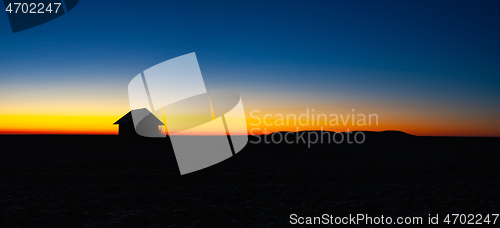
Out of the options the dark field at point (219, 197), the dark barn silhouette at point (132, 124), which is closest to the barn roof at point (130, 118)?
the dark barn silhouette at point (132, 124)

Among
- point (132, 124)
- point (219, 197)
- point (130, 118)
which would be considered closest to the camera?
point (219, 197)

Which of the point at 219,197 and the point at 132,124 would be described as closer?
the point at 219,197

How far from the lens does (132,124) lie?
32125mm

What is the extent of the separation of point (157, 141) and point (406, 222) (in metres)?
32.6

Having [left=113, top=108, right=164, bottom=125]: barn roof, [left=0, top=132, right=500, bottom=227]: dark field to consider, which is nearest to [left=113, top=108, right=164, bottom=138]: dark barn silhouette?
[left=113, top=108, right=164, bottom=125]: barn roof

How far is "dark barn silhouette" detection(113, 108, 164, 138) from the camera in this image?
1259 inches

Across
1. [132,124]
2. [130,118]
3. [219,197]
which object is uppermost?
[130,118]

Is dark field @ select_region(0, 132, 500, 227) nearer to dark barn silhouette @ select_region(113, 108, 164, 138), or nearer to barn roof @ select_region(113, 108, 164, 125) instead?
dark barn silhouette @ select_region(113, 108, 164, 138)

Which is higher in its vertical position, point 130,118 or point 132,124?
point 130,118

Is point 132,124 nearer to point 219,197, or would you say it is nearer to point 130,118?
point 130,118

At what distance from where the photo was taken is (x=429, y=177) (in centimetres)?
1188

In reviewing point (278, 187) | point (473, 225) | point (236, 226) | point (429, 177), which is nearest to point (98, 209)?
point (236, 226)

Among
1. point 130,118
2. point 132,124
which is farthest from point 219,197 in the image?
point 130,118

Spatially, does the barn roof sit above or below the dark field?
above
